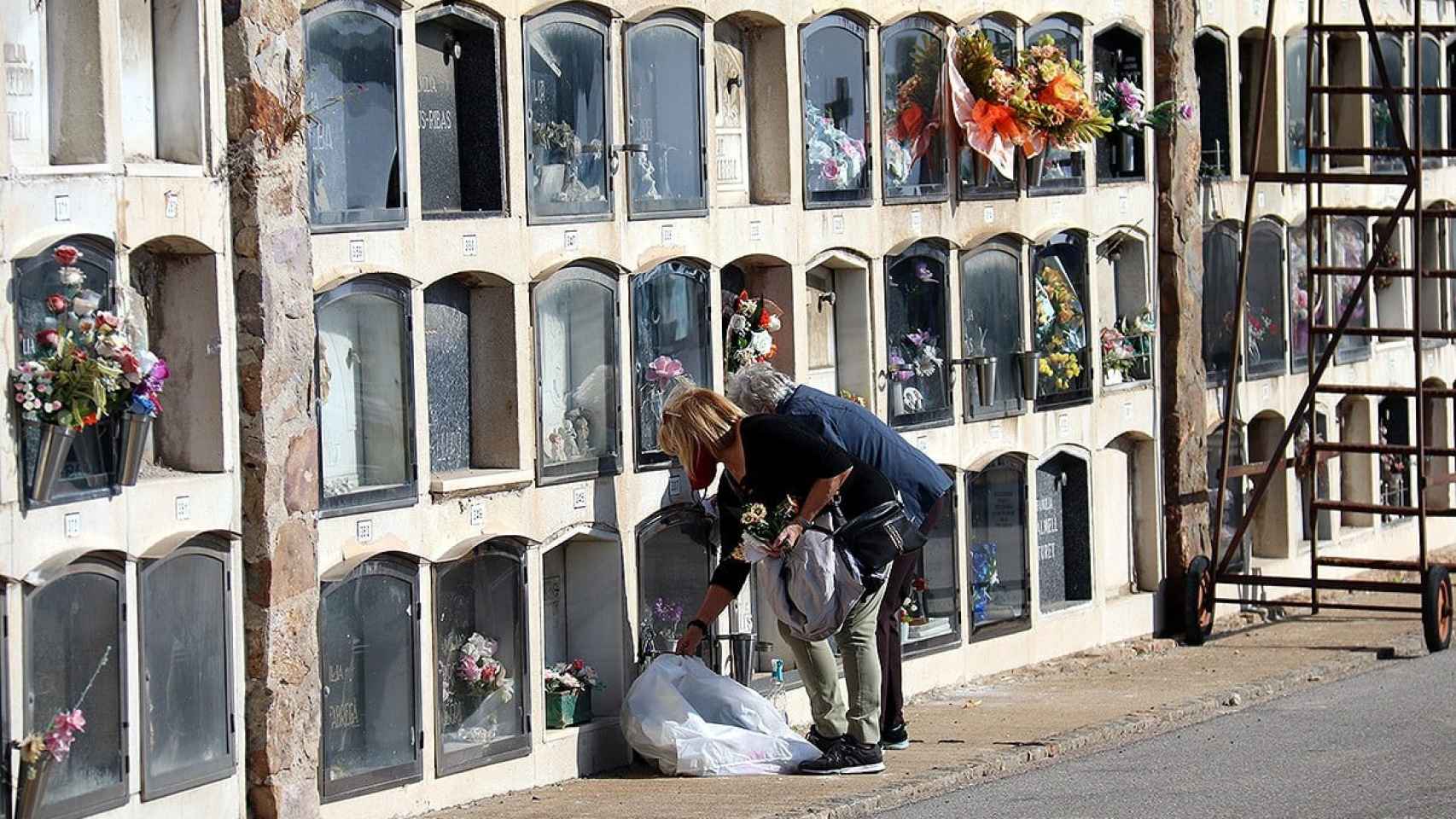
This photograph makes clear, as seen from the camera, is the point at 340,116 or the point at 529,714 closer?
the point at 340,116

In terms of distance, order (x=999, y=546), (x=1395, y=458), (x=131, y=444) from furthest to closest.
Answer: (x=1395, y=458)
(x=999, y=546)
(x=131, y=444)

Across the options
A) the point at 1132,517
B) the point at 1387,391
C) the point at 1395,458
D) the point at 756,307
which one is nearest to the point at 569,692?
the point at 756,307

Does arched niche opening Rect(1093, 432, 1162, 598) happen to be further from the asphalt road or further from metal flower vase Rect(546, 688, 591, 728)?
metal flower vase Rect(546, 688, 591, 728)

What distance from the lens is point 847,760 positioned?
962 centimetres

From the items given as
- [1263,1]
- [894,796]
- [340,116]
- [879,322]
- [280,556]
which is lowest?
[894,796]

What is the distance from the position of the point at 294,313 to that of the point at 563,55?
1889mm

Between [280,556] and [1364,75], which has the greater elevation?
[1364,75]

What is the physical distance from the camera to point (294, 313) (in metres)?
8.28

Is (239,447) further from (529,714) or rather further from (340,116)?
(529,714)

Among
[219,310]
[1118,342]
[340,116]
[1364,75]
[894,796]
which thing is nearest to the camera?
[219,310]

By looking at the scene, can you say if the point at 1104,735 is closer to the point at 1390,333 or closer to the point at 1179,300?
the point at 1179,300

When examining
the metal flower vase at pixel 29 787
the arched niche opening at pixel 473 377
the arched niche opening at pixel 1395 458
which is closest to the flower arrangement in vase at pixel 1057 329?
the arched niche opening at pixel 473 377

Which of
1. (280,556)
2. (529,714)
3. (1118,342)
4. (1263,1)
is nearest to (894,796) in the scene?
(529,714)

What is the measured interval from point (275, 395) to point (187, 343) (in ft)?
1.06
